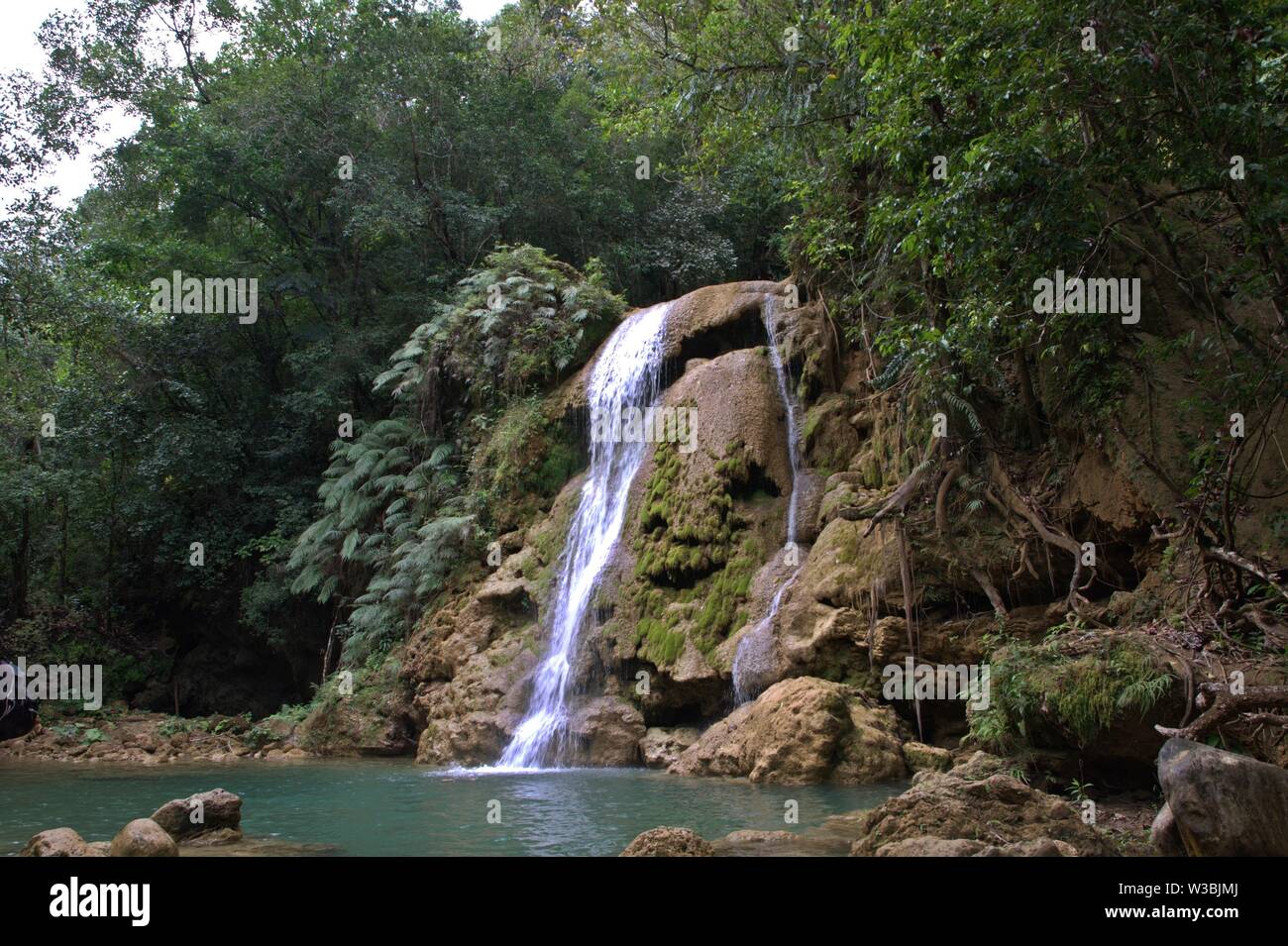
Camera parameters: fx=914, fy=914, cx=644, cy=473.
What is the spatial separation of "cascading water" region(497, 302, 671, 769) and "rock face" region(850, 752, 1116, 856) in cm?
691

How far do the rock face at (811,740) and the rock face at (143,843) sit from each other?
5.50 meters

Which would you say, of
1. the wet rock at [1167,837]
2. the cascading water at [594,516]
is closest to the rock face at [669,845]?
the wet rock at [1167,837]

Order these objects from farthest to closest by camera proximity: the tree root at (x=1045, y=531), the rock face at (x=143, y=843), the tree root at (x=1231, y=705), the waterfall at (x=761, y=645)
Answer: the waterfall at (x=761, y=645) < the tree root at (x=1045, y=531) < the rock face at (x=143, y=843) < the tree root at (x=1231, y=705)

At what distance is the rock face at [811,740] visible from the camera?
30.3ft

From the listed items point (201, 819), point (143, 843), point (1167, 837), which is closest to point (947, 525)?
point (1167, 837)

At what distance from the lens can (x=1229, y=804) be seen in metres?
4.66

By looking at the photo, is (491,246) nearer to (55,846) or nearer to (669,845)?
(55,846)

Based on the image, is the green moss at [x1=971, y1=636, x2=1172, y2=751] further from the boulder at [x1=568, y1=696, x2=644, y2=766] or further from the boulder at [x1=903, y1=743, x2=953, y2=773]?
the boulder at [x1=568, y1=696, x2=644, y2=766]

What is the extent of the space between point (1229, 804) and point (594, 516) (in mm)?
10936

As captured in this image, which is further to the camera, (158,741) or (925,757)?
(158,741)

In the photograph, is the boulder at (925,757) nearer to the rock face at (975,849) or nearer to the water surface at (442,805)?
the water surface at (442,805)

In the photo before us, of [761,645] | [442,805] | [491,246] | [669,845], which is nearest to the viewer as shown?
[669,845]

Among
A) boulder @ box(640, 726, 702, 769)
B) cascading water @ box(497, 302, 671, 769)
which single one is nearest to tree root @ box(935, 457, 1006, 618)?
boulder @ box(640, 726, 702, 769)
